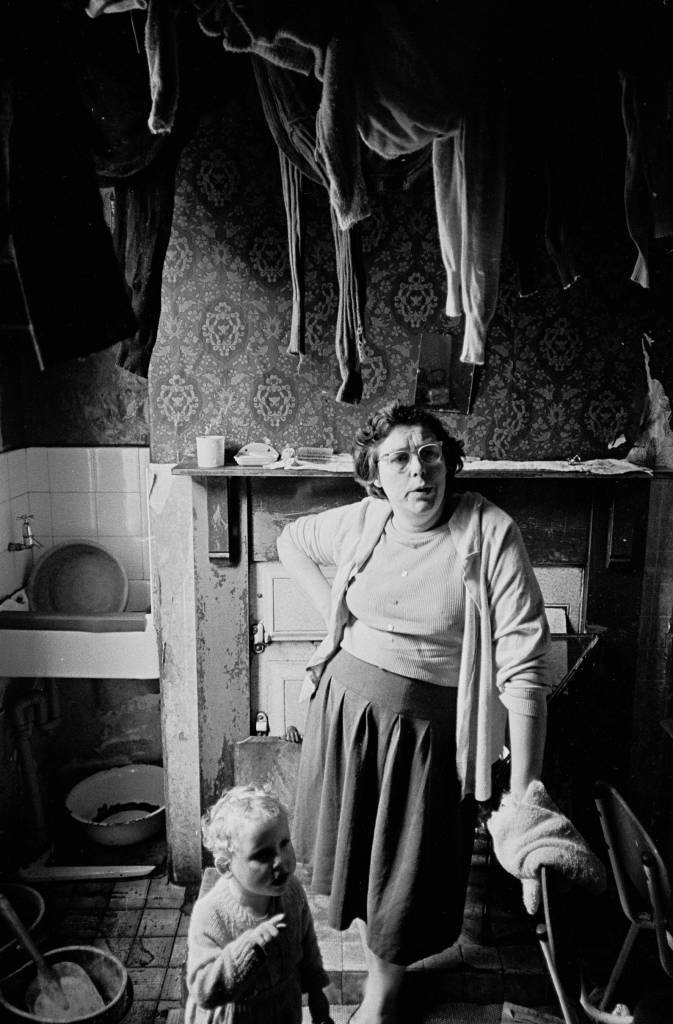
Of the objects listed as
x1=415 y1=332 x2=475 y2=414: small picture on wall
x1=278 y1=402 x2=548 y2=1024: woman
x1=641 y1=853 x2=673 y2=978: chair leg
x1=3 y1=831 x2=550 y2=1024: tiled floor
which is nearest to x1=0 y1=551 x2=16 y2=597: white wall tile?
x1=3 y1=831 x2=550 y2=1024: tiled floor

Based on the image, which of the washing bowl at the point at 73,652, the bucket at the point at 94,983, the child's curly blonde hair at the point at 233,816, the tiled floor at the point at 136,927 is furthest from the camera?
the washing bowl at the point at 73,652

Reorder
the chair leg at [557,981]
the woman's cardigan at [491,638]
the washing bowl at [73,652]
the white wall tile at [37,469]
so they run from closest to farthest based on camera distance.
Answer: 1. the chair leg at [557,981]
2. the woman's cardigan at [491,638]
3. the washing bowl at [73,652]
4. the white wall tile at [37,469]

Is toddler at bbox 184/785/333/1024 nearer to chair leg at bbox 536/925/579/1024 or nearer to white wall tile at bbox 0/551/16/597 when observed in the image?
chair leg at bbox 536/925/579/1024

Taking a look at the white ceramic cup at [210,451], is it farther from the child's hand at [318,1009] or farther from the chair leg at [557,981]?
the chair leg at [557,981]

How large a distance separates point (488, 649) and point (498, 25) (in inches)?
66.6

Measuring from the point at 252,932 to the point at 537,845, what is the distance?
795mm

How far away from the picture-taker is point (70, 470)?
4.17 meters

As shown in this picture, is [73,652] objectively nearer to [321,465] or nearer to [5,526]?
[5,526]

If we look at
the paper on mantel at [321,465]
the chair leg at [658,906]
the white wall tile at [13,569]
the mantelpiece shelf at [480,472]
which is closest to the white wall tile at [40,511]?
the white wall tile at [13,569]

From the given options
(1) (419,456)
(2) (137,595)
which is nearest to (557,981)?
(1) (419,456)

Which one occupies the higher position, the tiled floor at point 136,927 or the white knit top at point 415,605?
the white knit top at point 415,605

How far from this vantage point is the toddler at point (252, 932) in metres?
1.79

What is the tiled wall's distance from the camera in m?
4.16

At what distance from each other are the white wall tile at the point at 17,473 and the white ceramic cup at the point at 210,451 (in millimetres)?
1365
